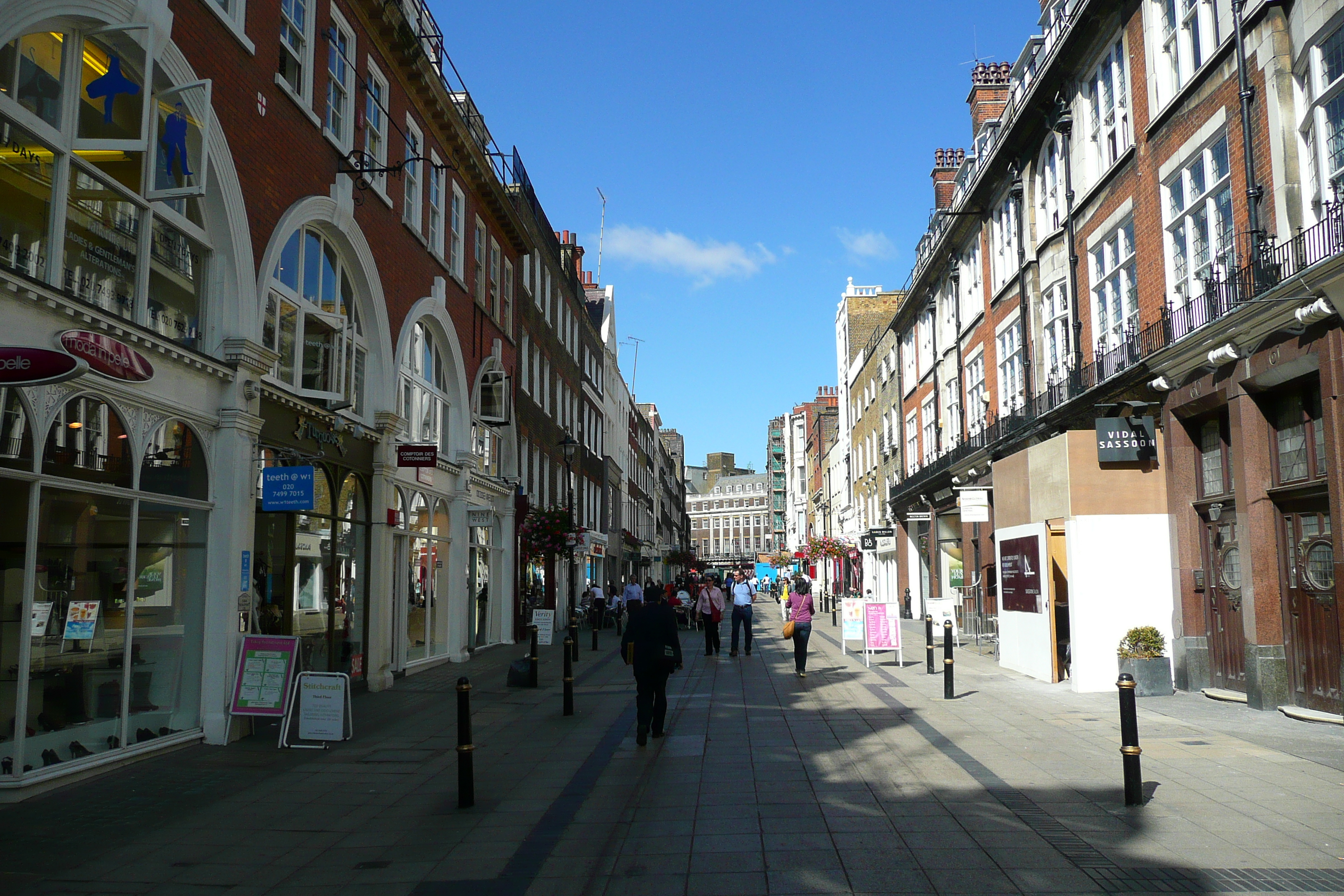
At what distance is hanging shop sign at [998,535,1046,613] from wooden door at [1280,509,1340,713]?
14.2 feet

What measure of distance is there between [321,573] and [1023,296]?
15.9 m

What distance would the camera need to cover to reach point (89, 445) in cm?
923

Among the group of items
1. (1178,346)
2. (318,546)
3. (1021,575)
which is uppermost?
(1178,346)

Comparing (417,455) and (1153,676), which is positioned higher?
(417,455)

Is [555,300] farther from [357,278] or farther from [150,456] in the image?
[150,456]

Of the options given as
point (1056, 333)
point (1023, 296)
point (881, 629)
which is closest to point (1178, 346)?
point (1056, 333)

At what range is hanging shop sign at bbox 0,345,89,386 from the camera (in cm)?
608

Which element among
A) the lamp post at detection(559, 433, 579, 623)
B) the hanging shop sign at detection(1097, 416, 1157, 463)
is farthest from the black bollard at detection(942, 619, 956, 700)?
the lamp post at detection(559, 433, 579, 623)

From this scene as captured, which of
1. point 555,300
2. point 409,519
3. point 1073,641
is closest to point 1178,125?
point 1073,641

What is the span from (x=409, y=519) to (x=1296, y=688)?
1367 centimetres

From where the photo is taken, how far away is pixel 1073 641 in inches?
593

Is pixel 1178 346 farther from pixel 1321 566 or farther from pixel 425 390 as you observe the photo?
pixel 425 390

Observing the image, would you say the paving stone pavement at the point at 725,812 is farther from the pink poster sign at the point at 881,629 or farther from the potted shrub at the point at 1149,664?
the pink poster sign at the point at 881,629

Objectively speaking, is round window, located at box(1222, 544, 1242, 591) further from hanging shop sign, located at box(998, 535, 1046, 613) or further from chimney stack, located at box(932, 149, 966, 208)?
chimney stack, located at box(932, 149, 966, 208)
